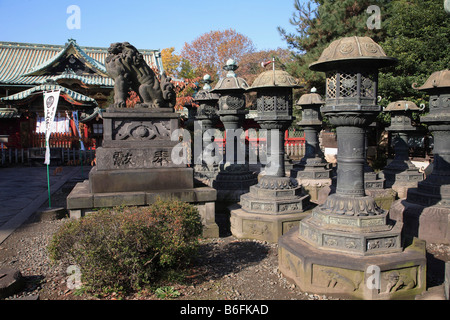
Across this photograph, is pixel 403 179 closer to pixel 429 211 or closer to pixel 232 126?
pixel 429 211

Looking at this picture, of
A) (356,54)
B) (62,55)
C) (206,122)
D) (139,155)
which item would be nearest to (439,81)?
(356,54)

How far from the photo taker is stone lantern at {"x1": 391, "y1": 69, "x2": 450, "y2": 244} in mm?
5941

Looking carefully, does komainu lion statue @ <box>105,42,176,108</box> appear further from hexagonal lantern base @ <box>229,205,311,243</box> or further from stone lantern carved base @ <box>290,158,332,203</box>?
stone lantern carved base @ <box>290,158,332,203</box>

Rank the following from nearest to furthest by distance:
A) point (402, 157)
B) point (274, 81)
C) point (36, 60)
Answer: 1. point (274, 81)
2. point (402, 157)
3. point (36, 60)

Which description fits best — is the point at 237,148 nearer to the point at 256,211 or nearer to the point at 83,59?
the point at 256,211

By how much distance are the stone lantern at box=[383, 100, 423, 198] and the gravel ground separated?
3786 mm

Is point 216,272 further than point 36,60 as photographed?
No

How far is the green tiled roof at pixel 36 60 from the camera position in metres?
22.1

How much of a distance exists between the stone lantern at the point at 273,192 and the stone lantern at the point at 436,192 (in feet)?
6.35

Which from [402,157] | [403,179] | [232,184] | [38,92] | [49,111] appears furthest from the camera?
[38,92]

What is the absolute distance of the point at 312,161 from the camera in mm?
10180

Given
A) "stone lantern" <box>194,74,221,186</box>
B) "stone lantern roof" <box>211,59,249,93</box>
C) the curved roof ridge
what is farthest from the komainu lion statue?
the curved roof ridge

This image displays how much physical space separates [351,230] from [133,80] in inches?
196

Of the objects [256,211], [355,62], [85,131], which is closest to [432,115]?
[355,62]
